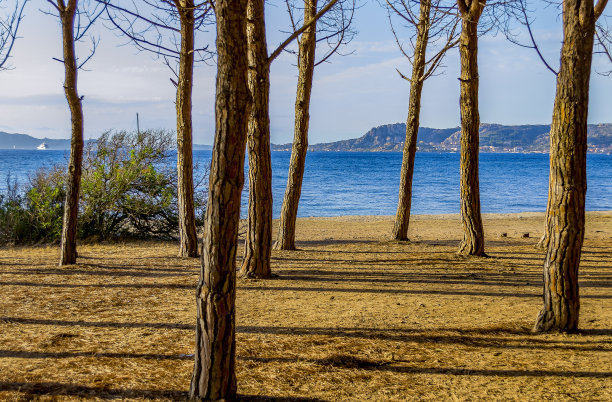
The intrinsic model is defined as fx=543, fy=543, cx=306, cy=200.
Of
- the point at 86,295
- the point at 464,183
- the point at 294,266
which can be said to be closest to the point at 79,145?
the point at 86,295

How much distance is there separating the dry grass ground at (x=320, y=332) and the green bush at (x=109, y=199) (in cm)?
347

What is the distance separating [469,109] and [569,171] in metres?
4.55

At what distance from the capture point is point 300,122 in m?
10.1

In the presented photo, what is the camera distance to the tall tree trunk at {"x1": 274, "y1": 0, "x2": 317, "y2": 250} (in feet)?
32.7

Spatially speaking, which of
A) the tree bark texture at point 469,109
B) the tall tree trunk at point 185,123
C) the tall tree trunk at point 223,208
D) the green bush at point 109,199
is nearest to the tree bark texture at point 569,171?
the tall tree trunk at point 223,208

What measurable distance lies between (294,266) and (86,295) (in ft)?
11.0

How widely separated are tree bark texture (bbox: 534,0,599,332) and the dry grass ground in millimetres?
313

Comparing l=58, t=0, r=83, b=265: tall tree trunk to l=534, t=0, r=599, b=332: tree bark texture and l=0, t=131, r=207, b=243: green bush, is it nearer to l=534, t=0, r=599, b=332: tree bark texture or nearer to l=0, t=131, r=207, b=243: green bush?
l=0, t=131, r=207, b=243: green bush

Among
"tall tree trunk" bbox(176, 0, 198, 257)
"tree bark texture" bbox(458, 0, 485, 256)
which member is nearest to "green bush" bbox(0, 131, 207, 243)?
"tall tree trunk" bbox(176, 0, 198, 257)

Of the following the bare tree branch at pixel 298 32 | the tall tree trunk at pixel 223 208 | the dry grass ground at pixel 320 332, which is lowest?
the dry grass ground at pixel 320 332

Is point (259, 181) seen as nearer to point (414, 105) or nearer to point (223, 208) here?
point (223, 208)

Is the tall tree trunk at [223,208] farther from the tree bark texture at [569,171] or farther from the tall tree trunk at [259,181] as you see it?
the tall tree trunk at [259,181]

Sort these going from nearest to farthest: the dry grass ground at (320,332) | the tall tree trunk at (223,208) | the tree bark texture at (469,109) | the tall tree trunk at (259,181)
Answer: the tall tree trunk at (223,208) < the dry grass ground at (320,332) < the tall tree trunk at (259,181) < the tree bark texture at (469,109)

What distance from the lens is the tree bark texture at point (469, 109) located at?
356 inches
